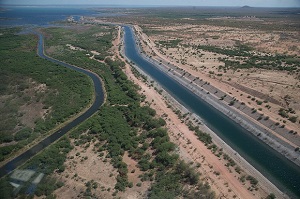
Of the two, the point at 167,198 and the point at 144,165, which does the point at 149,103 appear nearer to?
the point at 144,165

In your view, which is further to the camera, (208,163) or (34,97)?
(34,97)

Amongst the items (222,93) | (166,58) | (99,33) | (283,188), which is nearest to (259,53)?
(166,58)

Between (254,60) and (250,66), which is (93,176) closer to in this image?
(250,66)

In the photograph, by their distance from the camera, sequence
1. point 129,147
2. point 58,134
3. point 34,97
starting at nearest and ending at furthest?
point 129,147
point 58,134
point 34,97

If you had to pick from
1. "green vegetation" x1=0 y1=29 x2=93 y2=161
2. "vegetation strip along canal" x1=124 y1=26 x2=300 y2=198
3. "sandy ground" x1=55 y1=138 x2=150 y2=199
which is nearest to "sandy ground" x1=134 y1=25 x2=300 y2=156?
"vegetation strip along canal" x1=124 y1=26 x2=300 y2=198

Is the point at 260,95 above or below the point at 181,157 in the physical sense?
above

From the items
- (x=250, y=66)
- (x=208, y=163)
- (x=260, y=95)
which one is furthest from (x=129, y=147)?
(x=250, y=66)
